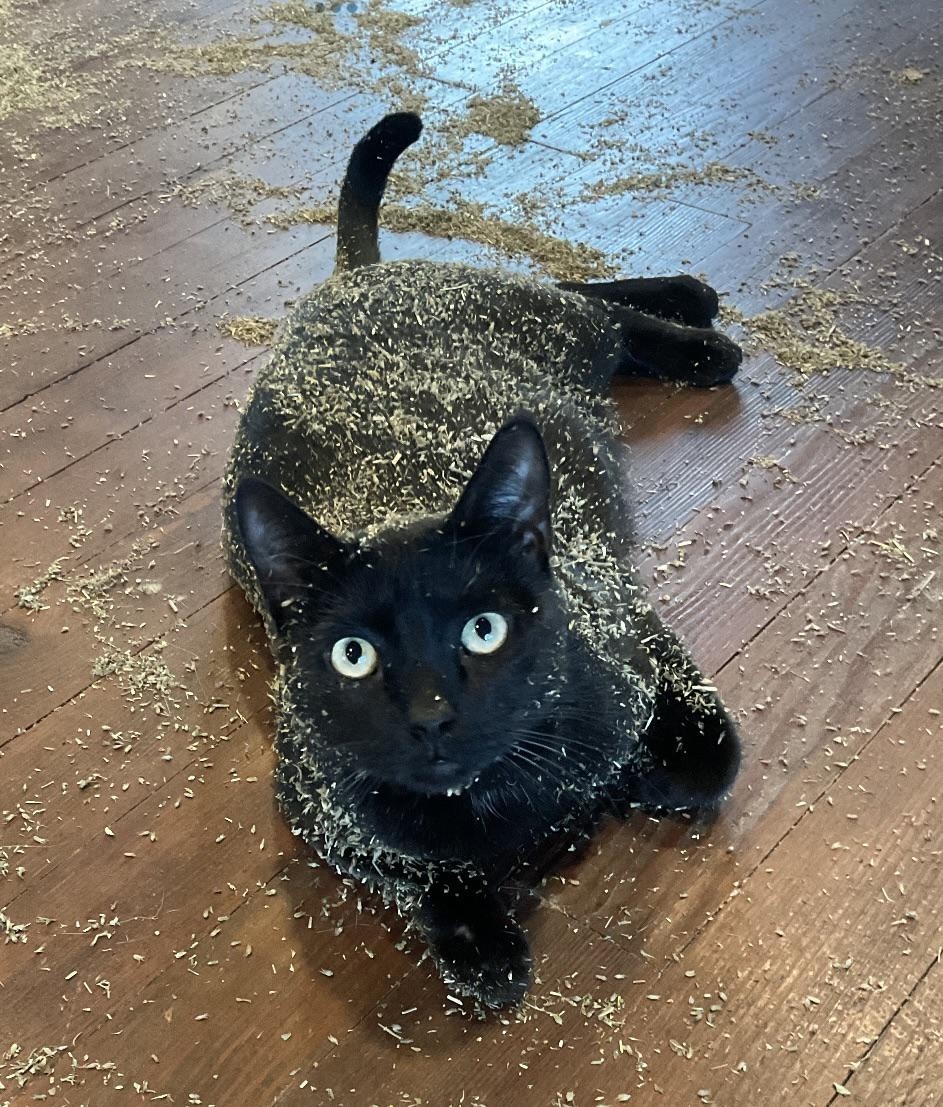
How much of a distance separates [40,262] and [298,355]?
1.19m

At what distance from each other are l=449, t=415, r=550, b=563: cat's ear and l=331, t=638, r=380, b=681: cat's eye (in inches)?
5.2

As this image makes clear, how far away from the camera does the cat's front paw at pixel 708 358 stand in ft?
5.88

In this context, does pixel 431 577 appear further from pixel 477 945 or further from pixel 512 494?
pixel 477 945

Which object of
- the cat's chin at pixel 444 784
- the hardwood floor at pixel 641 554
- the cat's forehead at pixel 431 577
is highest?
the cat's forehead at pixel 431 577

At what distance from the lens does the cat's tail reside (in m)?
1.78

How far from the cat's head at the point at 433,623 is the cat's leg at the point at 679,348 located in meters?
0.88

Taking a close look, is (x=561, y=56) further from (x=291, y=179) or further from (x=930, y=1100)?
(x=930, y=1100)

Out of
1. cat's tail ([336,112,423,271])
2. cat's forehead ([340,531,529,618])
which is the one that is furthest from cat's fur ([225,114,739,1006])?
cat's tail ([336,112,423,271])

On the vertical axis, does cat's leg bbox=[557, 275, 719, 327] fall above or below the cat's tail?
below

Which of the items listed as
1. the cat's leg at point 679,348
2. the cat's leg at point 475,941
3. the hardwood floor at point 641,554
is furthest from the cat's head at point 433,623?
the cat's leg at point 679,348

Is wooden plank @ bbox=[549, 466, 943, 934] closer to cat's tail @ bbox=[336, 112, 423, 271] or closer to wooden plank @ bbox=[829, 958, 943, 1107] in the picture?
wooden plank @ bbox=[829, 958, 943, 1107]

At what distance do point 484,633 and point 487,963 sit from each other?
36 cm

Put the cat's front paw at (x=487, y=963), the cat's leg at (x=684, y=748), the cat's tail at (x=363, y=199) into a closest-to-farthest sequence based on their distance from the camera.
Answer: the cat's front paw at (x=487, y=963) < the cat's leg at (x=684, y=748) < the cat's tail at (x=363, y=199)

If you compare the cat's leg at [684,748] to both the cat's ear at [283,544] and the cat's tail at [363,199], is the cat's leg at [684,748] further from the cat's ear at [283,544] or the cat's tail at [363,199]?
the cat's tail at [363,199]
